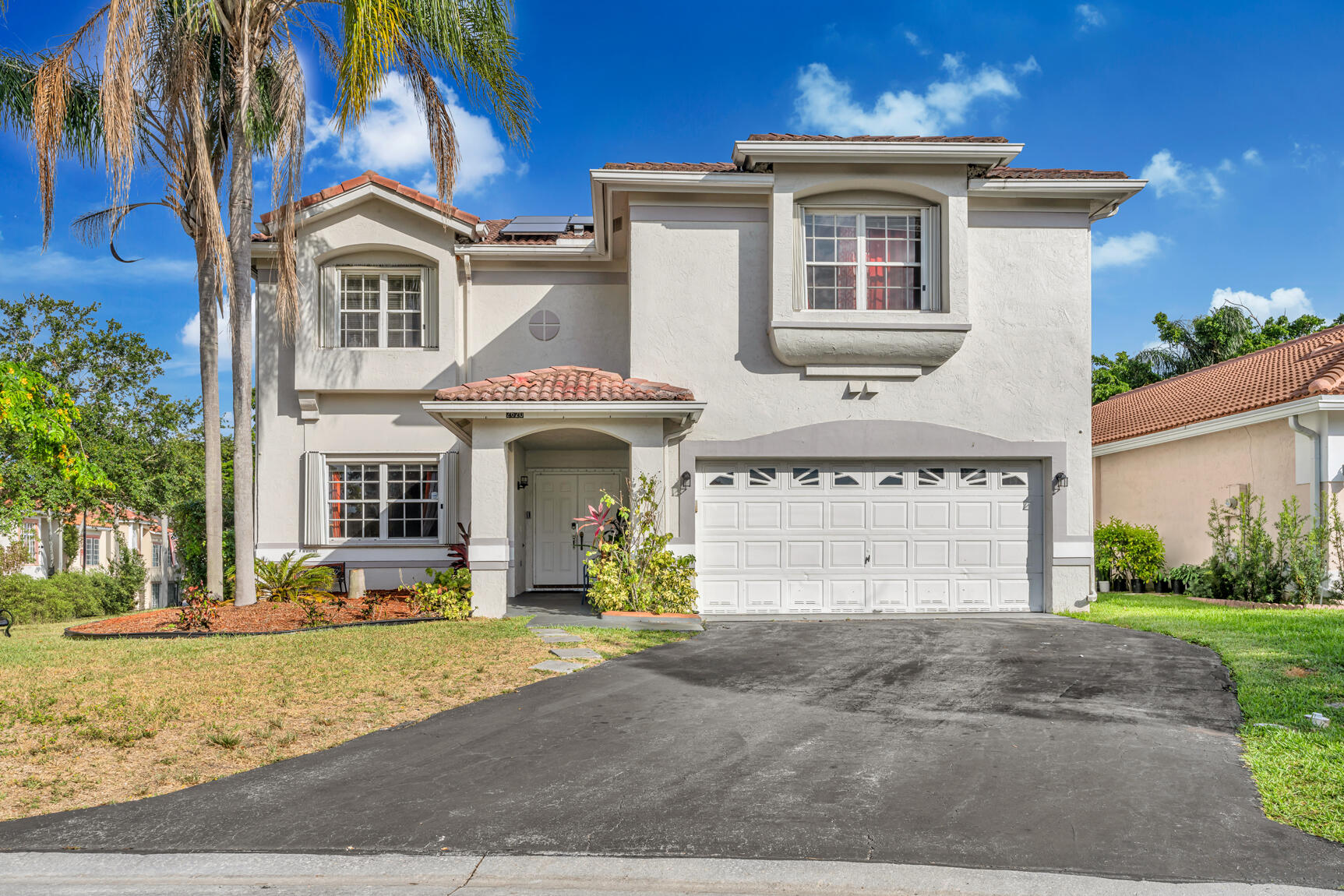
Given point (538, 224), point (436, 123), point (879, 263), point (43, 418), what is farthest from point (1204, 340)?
point (43, 418)

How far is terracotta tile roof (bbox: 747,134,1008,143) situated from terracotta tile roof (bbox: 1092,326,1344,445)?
6626 mm

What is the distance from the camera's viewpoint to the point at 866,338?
13227mm

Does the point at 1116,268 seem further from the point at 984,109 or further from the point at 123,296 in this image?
the point at 123,296

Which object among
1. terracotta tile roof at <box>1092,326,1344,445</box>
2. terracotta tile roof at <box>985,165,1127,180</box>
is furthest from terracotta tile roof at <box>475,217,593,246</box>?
terracotta tile roof at <box>1092,326,1344,445</box>

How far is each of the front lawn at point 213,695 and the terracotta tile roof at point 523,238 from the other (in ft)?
22.4

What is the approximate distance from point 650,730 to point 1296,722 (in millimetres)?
4574

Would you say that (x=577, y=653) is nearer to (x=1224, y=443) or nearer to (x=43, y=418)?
(x=43, y=418)

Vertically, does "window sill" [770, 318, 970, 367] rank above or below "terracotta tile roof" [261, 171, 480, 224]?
below

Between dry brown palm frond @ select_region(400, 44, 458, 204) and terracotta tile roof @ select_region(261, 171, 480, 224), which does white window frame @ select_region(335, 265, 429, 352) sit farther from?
dry brown palm frond @ select_region(400, 44, 458, 204)

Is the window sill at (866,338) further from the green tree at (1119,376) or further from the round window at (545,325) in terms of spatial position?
the green tree at (1119,376)

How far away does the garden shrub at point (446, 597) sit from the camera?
12.1 m

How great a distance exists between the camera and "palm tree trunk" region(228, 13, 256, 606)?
1264cm

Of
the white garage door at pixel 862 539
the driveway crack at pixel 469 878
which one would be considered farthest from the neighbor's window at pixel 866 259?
the driveway crack at pixel 469 878

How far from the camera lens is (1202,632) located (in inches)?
418
